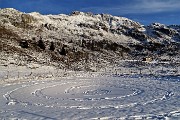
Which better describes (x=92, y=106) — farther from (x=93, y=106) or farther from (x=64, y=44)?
(x=64, y=44)

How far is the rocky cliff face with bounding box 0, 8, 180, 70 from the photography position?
75.2 metres

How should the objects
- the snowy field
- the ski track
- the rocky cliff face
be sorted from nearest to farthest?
the snowy field
the ski track
the rocky cliff face

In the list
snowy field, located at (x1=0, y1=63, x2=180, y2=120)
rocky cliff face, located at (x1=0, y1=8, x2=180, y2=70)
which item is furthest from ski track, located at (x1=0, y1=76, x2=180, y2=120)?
rocky cliff face, located at (x1=0, y1=8, x2=180, y2=70)

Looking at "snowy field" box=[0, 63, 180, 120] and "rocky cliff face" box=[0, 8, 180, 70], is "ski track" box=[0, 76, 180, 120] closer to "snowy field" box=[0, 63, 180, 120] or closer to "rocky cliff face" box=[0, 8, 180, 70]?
"snowy field" box=[0, 63, 180, 120]

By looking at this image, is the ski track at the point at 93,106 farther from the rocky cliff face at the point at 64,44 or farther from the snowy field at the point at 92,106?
the rocky cliff face at the point at 64,44

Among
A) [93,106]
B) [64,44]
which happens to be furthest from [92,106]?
[64,44]

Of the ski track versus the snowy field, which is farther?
the ski track

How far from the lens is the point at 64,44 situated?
114125 millimetres

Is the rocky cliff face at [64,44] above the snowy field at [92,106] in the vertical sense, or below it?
above

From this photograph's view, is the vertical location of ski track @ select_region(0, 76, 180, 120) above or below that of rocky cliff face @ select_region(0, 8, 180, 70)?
below

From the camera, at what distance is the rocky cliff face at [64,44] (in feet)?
247

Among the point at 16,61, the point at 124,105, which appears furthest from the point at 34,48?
the point at 124,105

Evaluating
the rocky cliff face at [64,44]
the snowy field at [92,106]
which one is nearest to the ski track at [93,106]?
the snowy field at [92,106]

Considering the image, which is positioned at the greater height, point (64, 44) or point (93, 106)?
point (64, 44)
